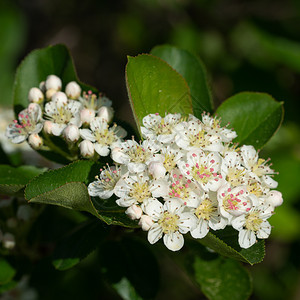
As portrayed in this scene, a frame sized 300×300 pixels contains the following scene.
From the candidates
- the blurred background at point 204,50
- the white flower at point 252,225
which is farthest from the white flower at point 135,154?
the blurred background at point 204,50

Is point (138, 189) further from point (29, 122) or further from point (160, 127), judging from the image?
point (29, 122)

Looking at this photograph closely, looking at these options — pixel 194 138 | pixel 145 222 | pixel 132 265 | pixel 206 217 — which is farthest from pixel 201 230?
pixel 132 265

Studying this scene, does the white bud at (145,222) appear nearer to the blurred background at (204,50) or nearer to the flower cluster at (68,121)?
the flower cluster at (68,121)

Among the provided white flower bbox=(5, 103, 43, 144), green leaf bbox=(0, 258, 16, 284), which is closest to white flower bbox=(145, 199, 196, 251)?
white flower bbox=(5, 103, 43, 144)

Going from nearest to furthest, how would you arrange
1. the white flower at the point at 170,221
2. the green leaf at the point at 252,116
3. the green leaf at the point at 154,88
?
the white flower at the point at 170,221
the green leaf at the point at 154,88
the green leaf at the point at 252,116

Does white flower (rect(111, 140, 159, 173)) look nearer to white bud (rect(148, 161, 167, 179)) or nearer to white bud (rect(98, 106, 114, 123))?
white bud (rect(148, 161, 167, 179))

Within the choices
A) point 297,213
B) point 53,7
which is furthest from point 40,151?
point 53,7
